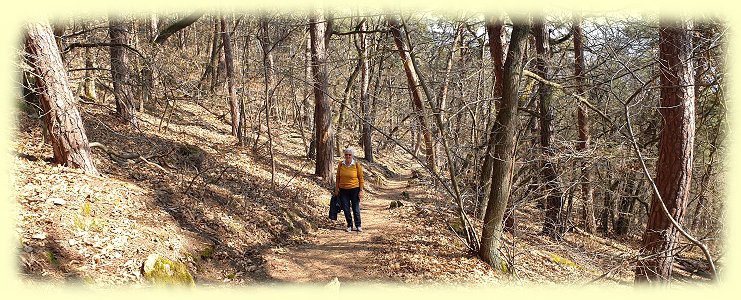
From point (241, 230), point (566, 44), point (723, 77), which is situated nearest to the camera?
point (723, 77)

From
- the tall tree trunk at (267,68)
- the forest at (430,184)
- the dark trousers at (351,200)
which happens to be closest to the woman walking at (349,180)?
the dark trousers at (351,200)

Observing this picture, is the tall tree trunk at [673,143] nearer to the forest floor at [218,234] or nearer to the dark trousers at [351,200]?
the forest floor at [218,234]

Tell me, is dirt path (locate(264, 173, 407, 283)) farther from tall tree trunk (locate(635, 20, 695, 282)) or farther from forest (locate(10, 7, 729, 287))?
tall tree trunk (locate(635, 20, 695, 282))

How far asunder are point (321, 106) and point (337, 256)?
635 centimetres

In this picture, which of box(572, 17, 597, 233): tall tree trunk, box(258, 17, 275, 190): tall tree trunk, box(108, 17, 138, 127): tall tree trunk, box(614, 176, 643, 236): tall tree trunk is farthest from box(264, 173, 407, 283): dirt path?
box(614, 176, 643, 236): tall tree trunk

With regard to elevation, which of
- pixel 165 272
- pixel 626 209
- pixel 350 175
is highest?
pixel 350 175

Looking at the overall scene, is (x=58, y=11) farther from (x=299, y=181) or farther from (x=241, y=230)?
(x=299, y=181)

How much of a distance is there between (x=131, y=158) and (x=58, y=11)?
3.20 meters

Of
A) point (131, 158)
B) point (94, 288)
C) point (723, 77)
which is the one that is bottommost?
point (94, 288)

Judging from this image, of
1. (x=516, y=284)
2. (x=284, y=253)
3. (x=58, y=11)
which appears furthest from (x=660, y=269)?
(x=58, y=11)

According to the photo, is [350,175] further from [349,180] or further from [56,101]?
[56,101]

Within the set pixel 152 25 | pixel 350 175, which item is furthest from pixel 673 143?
pixel 152 25

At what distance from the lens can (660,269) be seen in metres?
6.43

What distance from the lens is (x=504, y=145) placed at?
6.42 m
